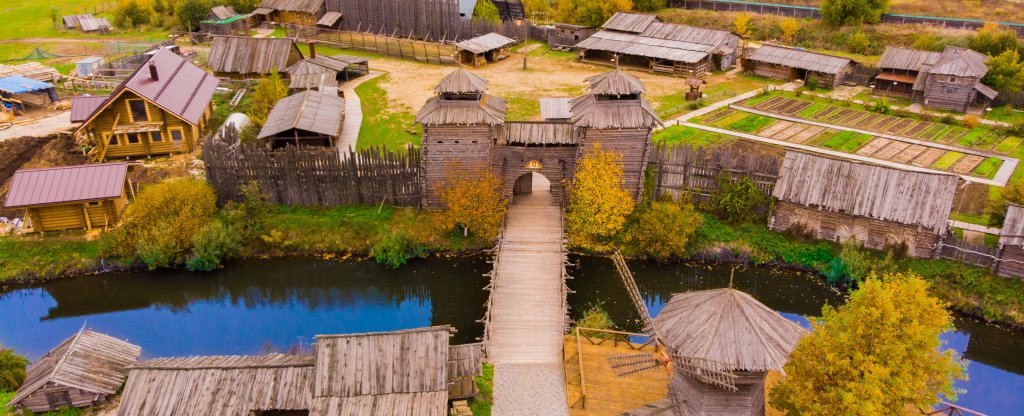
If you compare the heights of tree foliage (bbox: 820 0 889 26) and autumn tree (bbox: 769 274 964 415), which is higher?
tree foliage (bbox: 820 0 889 26)

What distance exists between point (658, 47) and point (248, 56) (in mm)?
34365

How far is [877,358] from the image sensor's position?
1875 centimetres

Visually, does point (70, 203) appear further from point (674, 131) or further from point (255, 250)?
Answer: point (674, 131)

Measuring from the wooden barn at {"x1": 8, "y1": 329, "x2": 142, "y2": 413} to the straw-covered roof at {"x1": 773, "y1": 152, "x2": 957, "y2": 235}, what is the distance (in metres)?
29.4

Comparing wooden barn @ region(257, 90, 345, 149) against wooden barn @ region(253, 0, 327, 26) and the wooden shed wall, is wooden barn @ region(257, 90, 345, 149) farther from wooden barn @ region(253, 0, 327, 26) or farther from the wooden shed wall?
wooden barn @ region(253, 0, 327, 26)

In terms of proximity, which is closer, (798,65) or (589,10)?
(798,65)

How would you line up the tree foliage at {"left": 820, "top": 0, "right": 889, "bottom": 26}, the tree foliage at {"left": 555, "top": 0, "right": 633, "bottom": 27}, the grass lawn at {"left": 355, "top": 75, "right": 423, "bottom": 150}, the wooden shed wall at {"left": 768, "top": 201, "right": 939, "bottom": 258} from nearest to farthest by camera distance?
the wooden shed wall at {"left": 768, "top": 201, "right": 939, "bottom": 258}, the grass lawn at {"left": 355, "top": 75, "right": 423, "bottom": 150}, the tree foliage at {"left": 820, "top": 0, "right": 889, "bottom": 26}, the tree foliage at {"left": 555, "top": 0, "right": 633, "bottom": 27}

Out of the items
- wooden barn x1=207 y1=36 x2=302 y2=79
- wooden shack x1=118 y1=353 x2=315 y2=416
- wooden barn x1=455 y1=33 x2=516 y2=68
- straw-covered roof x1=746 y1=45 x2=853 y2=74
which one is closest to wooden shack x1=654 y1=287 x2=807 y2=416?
wooden shack x1=118 y1=353 x2=315 y2=416

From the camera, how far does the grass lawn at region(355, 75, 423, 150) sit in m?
45.7

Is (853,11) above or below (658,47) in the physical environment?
above

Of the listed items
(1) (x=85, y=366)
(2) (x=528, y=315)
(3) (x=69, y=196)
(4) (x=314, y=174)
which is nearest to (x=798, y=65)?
(4) (x=314, y=174)

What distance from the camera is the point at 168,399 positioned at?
73.9 ft

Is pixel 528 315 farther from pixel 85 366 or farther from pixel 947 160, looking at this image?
pixel 947 160

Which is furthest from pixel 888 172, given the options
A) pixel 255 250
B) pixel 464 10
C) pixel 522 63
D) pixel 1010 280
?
pixel 464 10
